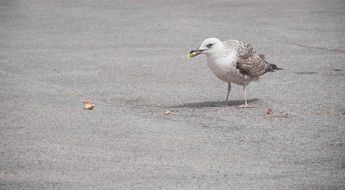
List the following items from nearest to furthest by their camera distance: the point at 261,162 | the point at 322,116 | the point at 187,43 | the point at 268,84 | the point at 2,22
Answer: the point at 261,162 → the point at 322,116 → the point at 268,84 → the point at 187,43 → the point at 2,22

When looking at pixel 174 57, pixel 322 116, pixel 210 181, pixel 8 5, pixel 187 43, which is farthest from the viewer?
pixel 8 5

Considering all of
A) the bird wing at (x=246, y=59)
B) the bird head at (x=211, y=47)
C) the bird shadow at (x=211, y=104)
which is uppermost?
the bird head at (x=211, y=47)

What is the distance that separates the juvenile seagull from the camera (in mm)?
10406

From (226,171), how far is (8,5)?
16.3m

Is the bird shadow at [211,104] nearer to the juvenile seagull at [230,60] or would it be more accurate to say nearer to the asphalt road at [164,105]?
the asphalt road at [164,105]

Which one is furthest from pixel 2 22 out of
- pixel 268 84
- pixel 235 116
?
pixel 235 116

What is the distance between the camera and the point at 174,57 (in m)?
14.5

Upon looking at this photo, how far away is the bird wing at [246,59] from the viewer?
10602mm

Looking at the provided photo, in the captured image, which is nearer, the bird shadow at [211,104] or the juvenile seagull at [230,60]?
the juvenile seagull at [230,60]

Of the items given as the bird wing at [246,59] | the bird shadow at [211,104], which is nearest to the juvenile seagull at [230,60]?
the bird wing at [246,59]

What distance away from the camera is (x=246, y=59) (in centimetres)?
1066

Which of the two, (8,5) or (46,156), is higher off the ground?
(46,156)

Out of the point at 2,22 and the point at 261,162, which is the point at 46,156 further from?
the point at 2,22

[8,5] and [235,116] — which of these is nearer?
[235,116]
